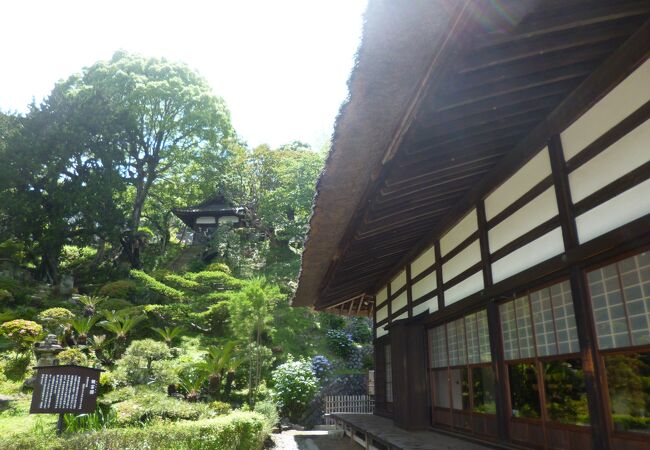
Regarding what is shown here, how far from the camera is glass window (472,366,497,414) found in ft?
15.5

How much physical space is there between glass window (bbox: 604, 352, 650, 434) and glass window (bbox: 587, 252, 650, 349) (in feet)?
0.35

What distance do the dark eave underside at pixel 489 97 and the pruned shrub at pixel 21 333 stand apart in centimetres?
1316

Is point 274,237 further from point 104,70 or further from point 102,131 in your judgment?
point 104,70

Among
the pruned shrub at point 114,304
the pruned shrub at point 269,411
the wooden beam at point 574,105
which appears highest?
the pruned shrub at point 114,304

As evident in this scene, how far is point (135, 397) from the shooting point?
9.76 metres

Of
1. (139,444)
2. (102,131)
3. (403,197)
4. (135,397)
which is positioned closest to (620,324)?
(403,197)

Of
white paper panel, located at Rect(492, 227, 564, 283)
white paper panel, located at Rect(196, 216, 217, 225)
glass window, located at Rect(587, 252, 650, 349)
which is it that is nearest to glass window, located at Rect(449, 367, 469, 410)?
white paper panel, located at Rect(492, 227, 564, 283)

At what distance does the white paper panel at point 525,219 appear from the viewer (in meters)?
3.80

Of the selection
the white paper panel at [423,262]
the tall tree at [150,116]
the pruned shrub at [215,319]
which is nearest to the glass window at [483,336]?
the white paper panel at [423,262]

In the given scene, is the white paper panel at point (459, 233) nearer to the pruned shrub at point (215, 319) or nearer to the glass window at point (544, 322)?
the glass window at point (544, 322)

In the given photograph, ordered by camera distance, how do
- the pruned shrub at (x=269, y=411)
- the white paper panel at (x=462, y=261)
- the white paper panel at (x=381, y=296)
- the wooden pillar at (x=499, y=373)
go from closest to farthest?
the wooden pillar at (x=499, y=373), the white paper panel at (x=462, y=261), the white paper panel at (x=381, y=296), the pruned shrub at (x=269, y=411)

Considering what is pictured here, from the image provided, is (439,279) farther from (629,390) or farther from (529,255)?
(629,390)

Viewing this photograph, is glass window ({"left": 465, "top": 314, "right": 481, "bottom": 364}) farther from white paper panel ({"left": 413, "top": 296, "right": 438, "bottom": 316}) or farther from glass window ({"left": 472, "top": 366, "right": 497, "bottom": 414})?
white paper panel ({"left": 413, "top": 296, "right": 438, "bottom": 316})

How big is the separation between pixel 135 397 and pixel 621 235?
10.0m
